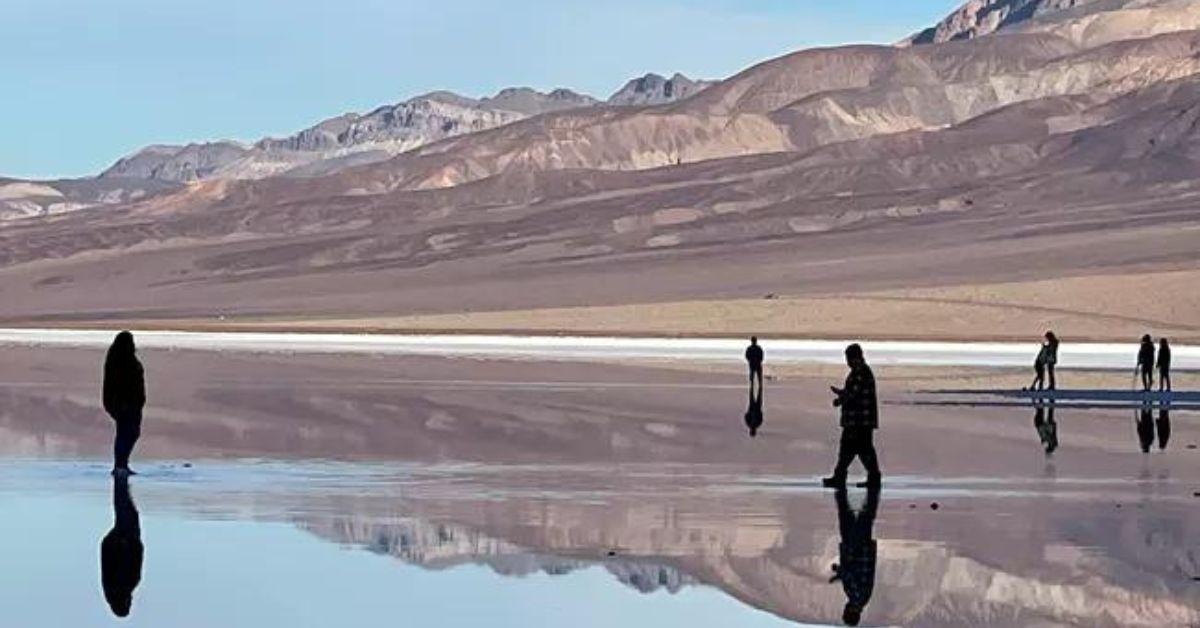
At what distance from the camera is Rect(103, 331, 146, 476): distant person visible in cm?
2441

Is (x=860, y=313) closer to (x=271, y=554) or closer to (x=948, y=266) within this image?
(x=948, y=266)

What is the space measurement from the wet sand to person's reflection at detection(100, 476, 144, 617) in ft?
0.45

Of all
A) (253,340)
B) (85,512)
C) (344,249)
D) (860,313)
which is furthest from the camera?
(344,249)

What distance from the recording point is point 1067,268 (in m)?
116

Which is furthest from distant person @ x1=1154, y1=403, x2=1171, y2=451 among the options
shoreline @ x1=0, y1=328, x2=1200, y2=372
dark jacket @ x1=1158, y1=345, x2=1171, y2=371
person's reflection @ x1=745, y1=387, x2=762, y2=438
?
shoreline @ x1=0, y1=328, x2=1200, y2=372

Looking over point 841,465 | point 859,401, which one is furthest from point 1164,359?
point 859,401

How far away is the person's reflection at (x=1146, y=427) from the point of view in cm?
3055

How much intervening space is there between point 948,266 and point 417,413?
87.8 meters

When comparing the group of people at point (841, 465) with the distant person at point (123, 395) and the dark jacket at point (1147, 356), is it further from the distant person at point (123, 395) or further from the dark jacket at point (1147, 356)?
the dark jacket at point (1147, 356)

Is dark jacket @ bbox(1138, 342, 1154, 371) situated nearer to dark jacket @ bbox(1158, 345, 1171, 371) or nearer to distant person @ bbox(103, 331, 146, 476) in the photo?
dark jacket @ bbox(1158, 345, 1171, 371)

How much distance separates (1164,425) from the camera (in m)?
34.6

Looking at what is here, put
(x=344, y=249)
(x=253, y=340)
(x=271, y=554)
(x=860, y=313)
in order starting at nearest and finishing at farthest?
(x=271, y=554)
(x=253, y=340)
(x=860, y=313)
(x=344, y=249)

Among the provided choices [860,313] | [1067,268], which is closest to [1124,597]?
[860,313]

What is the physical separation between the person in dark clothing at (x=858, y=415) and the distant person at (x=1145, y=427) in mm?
6750
